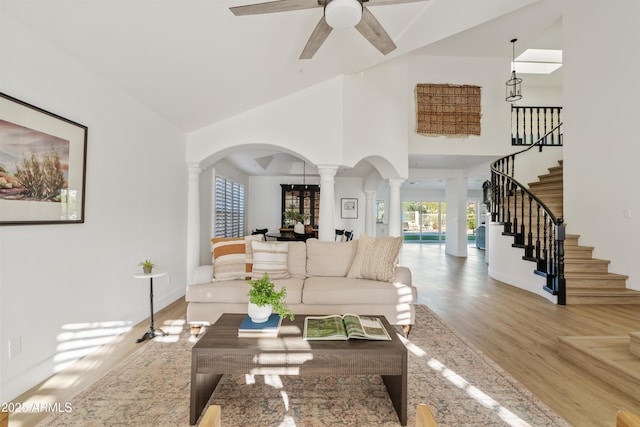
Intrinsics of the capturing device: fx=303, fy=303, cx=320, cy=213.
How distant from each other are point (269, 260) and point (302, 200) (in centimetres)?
597

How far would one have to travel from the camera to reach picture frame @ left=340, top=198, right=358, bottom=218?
376 inches

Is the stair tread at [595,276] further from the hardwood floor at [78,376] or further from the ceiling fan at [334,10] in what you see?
the hardwood floor at [78,376]

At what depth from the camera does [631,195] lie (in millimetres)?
4320

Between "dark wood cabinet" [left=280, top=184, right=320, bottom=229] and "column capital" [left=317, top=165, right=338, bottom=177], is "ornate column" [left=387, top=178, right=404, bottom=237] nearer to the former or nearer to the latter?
"column capital" [left=317, top=165, right=338, bottom=177]

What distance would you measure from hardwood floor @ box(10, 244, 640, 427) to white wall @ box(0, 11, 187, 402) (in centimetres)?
21

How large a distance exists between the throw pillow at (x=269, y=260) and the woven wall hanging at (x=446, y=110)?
4.92 m

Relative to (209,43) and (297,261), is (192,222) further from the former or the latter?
(209,43)

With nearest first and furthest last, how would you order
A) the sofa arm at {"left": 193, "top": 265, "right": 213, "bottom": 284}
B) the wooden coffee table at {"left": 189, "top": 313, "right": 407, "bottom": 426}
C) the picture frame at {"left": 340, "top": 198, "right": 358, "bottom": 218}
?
the wooden coffee table at {"left": 189, "top": 313, "right": 407, "bottom": 426} < the sofa arm at {"left": 193, "top": 265, "right": 213, "bottom": 284} < the picture frame at {"left": 340, "top": 198, "right": 358, "bottom": 218}

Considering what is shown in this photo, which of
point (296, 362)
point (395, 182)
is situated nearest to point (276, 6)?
point (296, 362)

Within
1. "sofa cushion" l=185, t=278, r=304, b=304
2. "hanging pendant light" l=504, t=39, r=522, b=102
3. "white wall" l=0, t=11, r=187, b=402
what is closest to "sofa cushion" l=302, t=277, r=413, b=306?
"sofa cushion" l=185, t=278, r=304, b=304

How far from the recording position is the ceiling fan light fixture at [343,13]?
218cm

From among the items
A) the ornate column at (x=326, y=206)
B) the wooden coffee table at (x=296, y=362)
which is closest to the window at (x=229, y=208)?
the ornate column at (x=326, y=206)

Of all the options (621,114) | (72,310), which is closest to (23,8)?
(72,310)

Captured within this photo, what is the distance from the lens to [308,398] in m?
1.99
